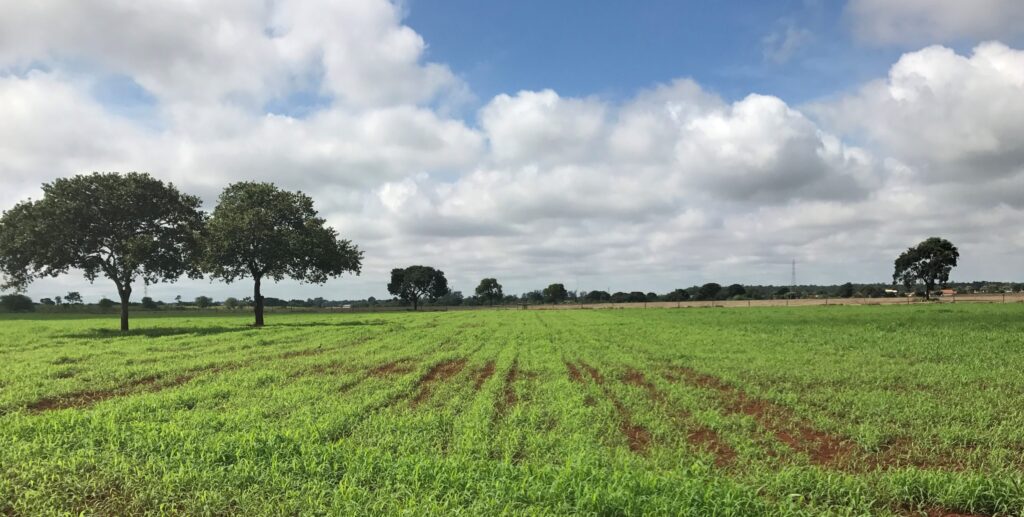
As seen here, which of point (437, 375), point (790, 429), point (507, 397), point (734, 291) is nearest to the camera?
point (790, 429)

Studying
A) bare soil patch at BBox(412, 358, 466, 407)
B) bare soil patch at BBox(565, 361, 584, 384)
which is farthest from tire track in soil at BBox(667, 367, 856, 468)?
bare soil patch at BBox(412, 358, 466, 407)

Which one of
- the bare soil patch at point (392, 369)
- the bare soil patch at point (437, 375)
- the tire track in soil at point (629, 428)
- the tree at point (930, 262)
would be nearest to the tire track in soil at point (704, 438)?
the tire track in soil at point (629, 428)

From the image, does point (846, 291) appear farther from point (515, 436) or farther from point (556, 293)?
point (515, 436)

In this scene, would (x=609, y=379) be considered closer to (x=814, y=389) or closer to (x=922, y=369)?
(x=814, y=389)

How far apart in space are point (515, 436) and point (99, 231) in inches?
1638

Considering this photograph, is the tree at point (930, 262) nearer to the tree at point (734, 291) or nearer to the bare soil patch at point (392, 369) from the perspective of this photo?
the tree at point (734, 291)

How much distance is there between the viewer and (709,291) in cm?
16388

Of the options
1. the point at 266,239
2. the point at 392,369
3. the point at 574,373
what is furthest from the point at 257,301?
the point at 574,373

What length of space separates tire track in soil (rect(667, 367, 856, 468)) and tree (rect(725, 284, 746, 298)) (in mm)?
155414

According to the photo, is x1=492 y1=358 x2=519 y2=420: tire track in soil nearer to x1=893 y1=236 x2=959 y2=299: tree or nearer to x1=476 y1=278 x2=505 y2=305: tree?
x1=893 y1=236 x2=959 y2=299: tree

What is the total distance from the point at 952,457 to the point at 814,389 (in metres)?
6.17

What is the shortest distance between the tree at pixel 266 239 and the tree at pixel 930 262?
385 feet

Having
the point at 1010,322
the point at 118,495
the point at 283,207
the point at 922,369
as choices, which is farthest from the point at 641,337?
the point at 283,207

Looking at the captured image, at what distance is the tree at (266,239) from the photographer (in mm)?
44156
